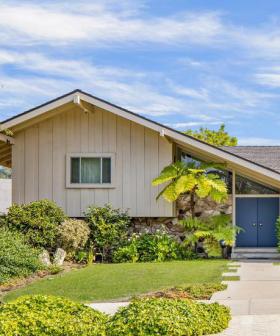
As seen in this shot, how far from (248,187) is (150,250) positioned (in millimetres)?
3799

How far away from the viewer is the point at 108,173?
72.0 feet

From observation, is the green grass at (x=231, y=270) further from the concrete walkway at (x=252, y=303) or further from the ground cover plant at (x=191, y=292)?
the ground cover plant at (x=191, y=292)

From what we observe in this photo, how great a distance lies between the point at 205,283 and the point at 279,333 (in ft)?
17.2

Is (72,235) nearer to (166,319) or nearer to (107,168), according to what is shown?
(107,168)

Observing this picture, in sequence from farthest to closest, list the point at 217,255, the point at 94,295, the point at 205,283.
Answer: the point at 217,255
the point at 205,283
the point at 94,295

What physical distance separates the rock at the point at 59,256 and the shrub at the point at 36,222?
1.40 ft

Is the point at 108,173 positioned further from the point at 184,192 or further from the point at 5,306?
the point at 5,306

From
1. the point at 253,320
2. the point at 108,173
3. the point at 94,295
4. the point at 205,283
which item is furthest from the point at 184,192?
the point at 253,320

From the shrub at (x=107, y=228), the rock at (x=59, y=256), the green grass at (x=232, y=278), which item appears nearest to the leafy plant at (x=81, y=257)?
the shrub at (x=107, y=228)

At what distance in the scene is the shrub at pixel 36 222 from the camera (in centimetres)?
1972

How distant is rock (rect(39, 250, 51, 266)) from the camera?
60.9 feet

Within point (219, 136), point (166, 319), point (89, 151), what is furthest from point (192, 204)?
point (219, 136)

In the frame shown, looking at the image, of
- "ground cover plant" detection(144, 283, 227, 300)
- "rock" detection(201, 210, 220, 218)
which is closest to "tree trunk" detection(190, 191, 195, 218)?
"rock" detection(201, 210, 220, 218)

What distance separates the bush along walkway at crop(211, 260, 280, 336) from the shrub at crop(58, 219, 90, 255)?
482 cm
